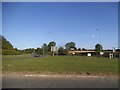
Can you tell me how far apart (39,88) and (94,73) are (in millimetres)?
10301

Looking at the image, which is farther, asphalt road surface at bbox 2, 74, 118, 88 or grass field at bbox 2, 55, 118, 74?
grass field at bbox 2, 55, 118, 74

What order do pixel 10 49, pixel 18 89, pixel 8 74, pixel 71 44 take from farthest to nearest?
pixel 71 44 < pixel 10 49 < pixel 8 74 < pixel 18 89

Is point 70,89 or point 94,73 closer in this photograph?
point 70,89

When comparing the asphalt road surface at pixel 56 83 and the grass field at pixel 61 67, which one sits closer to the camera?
the asphalt road surface at pixel 56 83

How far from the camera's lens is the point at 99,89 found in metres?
14.3

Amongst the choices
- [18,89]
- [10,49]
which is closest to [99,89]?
[18,89]

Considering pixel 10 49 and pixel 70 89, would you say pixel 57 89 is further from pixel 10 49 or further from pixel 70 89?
pixel 10 49

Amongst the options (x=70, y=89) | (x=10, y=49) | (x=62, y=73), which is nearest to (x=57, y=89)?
(x=70, y=89)

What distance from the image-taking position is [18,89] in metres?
13.7

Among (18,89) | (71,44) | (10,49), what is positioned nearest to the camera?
(18,89)

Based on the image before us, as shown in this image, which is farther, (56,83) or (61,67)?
(61,67)

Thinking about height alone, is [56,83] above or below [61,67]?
below

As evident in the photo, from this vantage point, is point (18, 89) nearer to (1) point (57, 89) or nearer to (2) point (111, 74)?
(1) point (57, 89)

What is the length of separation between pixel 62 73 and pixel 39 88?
9.16m
